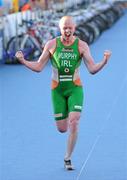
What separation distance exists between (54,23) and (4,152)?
10.8 meters

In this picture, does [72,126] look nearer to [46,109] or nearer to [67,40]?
[67,40]

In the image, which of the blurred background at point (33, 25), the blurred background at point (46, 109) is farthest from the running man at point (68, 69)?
the blurred background at point (33, 25)

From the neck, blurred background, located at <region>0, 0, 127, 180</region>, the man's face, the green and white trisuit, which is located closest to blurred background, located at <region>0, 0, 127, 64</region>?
blurred background, located at <region>0, 0, 127, 180</region>

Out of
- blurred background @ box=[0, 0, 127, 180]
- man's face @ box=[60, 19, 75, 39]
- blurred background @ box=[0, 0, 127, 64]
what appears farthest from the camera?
blurred background @ box=[0, 0, 127, 64]

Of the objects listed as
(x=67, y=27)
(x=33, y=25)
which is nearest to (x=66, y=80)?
(x=67, y=27)

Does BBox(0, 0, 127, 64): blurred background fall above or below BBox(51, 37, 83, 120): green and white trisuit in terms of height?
below

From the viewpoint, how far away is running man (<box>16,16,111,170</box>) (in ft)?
22.5

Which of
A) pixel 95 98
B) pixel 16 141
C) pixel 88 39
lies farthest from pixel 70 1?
pixel 16 141

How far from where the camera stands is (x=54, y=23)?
1831 centimetres

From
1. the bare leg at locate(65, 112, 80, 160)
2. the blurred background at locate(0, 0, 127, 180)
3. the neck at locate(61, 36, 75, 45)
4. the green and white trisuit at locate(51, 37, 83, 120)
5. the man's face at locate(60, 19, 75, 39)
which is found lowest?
the blurred background at locate(0, 0, 127, 180)

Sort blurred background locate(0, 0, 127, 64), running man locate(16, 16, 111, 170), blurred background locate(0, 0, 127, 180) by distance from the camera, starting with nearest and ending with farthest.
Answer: running man locate(16, 16, 111, 170) → blurred background locate(0, 0, 127, 180) → blurred background locate(0, 0, 127, 64)

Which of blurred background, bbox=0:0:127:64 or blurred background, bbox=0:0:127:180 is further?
blurred background, bbox=0:0:127:64

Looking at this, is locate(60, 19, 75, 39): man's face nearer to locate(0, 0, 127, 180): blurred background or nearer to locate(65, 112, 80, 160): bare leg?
locate(65, 112, 80, 160): bare leg

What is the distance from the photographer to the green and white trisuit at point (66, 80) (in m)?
6.92
